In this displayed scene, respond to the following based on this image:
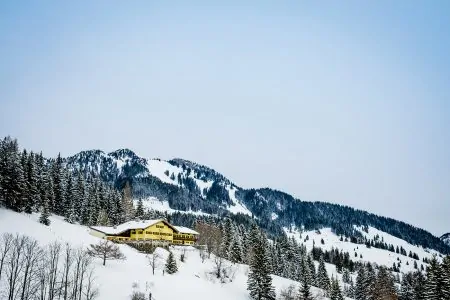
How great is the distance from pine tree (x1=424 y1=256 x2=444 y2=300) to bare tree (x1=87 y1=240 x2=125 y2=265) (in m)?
58.5

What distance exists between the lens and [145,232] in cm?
10881

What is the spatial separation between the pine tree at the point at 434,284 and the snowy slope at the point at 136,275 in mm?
33556

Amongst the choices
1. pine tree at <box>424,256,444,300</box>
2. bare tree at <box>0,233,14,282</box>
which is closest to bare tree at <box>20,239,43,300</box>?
bare tree at <box>0,233,14,282</box>

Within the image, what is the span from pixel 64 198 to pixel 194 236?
1567 inches

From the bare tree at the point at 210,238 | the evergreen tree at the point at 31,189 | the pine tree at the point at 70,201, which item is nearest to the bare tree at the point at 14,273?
the evergreen tree at the point at 31,189

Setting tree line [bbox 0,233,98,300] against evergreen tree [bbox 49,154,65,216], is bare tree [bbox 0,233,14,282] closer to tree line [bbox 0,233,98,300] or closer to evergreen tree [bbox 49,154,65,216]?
tree line [bbox 0,233,98,300]

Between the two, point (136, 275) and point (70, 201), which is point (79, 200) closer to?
point (70, 201)

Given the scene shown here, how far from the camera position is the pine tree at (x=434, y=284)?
70.9m

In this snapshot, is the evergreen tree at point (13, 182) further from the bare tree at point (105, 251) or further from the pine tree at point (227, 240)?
the pine tree at point (227, 240)

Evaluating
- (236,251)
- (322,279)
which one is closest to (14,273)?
(236,251)

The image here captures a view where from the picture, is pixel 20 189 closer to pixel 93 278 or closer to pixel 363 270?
pixel 93 278

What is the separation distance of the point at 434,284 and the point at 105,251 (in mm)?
60455

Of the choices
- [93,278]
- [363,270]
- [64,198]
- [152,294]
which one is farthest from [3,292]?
[363,270]

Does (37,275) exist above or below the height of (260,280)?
below
